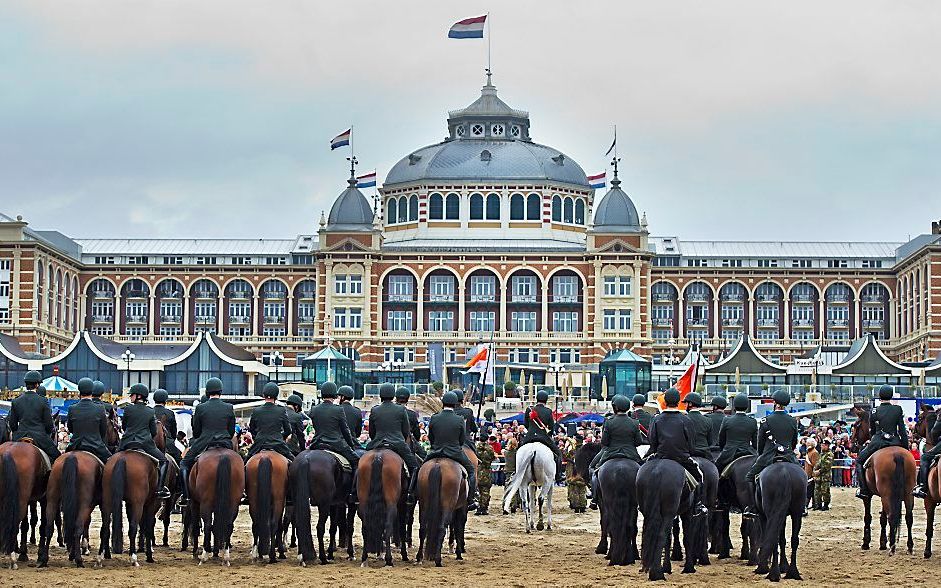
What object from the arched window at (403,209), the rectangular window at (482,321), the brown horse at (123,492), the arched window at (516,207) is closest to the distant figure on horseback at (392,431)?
the brown horse at (123,492)

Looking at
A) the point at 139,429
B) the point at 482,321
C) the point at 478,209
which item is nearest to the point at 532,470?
the point at 139,429

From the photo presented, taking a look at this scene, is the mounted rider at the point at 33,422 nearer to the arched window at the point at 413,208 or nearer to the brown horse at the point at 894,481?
the brown horse at the point at 894,481

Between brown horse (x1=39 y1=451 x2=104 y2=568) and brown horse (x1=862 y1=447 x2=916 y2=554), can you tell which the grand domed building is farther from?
brown horse (x1=39 y1=451 x2=104 y2=568)

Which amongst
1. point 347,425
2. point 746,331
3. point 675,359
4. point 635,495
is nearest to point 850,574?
point 635,495

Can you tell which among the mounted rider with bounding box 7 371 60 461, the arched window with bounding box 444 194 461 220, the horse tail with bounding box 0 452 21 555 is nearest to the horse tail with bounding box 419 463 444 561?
the mounted rider with bounding box 7 371 60 461

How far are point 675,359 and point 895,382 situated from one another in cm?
2402

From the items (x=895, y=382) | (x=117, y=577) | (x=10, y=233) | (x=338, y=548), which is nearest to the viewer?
(x=117, y=577)

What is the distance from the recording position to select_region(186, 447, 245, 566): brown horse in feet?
97.7

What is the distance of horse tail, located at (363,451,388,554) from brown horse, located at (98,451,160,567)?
3.51m

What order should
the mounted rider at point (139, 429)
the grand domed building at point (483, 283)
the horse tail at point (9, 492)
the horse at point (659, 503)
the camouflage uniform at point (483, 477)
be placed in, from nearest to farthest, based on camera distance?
1. the horse at point (659, 503)
2. the horse tail at point (9, 492)
3. the mounted rider at point (139, 429)
4. the camouflage uniform at point (483, 477)
5. the grand domed building at point (483, 283)

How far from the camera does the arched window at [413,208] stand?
143m

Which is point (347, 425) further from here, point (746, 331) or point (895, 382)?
point (746, 331)

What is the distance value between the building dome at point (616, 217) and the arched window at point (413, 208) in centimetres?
1377

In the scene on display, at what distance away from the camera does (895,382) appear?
116 meters
